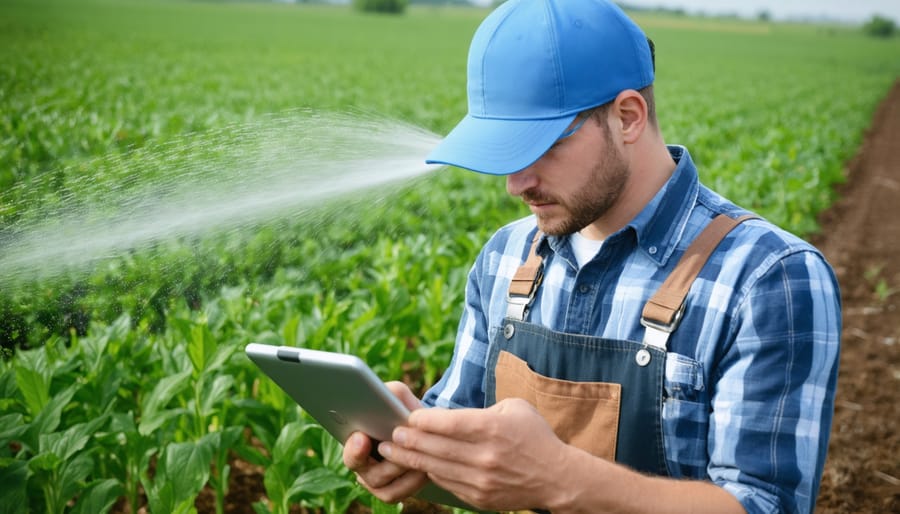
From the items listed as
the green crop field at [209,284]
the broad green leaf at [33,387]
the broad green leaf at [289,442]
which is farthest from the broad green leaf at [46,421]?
the broad green leaf at [289,442]

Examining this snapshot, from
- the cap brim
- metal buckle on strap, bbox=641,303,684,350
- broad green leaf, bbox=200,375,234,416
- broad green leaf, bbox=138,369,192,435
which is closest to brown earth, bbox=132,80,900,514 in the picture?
broad green leaf, bbox=200,375,234,416

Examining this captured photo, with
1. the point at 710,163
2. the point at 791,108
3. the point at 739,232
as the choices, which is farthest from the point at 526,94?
the point at 791,108

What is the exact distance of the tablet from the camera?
4.41ft

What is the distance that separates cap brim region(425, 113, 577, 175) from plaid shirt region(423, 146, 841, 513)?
0.29m

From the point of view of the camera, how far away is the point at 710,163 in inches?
446

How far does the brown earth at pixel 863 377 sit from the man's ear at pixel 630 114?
1951 mm

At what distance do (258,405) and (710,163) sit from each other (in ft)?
31.5

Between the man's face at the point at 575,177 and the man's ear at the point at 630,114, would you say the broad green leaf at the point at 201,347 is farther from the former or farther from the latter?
the man's ear at the point at 630,114

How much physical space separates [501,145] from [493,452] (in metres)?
0.58

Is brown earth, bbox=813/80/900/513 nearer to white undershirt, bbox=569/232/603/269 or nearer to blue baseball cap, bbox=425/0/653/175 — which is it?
white undershirt, bbox=569/232/603/269

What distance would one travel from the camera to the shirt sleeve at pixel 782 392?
4.60 feet

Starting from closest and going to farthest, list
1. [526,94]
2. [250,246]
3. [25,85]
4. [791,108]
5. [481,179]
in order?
[526,94] < [250,246] < [481,179] < [25,85] < [791,108]

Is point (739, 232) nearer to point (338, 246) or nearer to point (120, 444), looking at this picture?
point (120, 444)

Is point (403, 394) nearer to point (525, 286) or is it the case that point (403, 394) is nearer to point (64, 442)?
point (525, 286)
